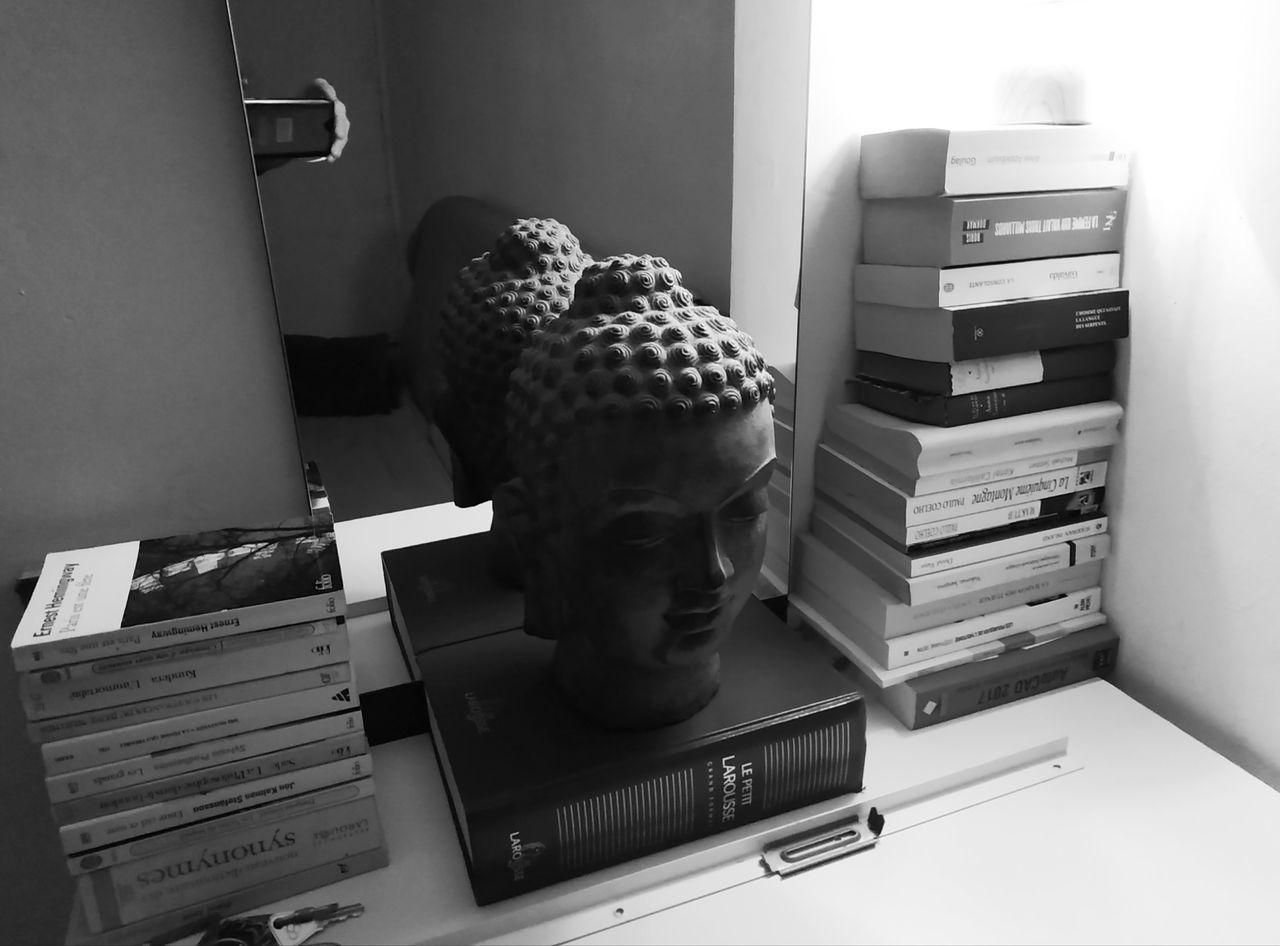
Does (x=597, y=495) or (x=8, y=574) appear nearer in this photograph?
(x=597, y=495)

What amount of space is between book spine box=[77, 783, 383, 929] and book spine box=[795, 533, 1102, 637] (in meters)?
0.59

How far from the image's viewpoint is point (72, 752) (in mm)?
693

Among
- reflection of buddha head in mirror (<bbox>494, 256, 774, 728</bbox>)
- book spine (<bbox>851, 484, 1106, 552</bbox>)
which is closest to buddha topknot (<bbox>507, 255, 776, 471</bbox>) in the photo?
reflection of buddha head in mirror (<bbox>494, 256, 774, 728</bbox>)

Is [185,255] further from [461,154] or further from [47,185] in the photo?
[461,154]

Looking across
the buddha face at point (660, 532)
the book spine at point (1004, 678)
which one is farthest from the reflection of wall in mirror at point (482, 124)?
the book spine at point (1004, 678)

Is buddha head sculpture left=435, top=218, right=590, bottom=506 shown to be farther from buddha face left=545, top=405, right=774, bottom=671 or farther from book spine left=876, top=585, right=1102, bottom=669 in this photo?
book spine left=876, top=585, right=1102, bottom=669

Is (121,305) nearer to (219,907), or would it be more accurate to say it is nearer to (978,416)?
(219,907)

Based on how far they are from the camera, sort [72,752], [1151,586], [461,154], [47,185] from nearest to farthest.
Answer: [72,752] → [47,185] → [461,154] → [1151,586]

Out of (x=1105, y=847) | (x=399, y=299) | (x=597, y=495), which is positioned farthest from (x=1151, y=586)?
(x=399, y=299)

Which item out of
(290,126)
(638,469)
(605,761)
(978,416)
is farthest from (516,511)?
(978,416)

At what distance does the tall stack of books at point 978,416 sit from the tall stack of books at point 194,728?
61 cm

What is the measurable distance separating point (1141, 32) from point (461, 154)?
0.77 metres

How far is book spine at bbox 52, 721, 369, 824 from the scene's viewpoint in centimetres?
71

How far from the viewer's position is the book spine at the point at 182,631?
0.67 meters
